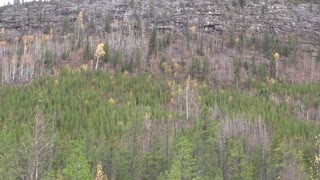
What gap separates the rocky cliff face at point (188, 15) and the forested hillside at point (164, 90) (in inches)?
24.4

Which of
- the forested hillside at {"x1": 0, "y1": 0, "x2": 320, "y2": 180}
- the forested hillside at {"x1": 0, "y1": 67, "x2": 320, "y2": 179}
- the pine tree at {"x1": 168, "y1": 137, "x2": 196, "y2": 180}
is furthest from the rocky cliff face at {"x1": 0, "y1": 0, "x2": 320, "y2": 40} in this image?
the pine tree at {"x1": 168, "y1": 137, "x2": 196, "y2": 180}

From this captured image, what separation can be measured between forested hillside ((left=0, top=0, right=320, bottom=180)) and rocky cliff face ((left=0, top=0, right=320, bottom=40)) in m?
0.62

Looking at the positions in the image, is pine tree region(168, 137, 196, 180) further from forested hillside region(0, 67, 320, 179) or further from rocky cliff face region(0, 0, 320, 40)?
rocky cliff face region(0, 0, 320, 40)

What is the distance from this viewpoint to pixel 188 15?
183375 mm

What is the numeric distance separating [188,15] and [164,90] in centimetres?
7872

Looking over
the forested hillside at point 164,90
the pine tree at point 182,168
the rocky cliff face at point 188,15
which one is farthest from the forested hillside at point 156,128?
the rocky cliff face at point 188,15

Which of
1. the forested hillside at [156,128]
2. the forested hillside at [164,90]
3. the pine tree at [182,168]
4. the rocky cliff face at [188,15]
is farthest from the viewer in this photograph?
the rocky cliff face at [188,15]

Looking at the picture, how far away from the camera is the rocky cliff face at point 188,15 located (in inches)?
6909

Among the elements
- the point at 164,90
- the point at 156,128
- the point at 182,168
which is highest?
the point at 182,168

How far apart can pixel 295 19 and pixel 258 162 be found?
144m

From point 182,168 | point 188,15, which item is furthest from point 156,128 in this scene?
point 188,15

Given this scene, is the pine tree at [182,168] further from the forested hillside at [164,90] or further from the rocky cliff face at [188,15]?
the rocky cliff face at [188,15]

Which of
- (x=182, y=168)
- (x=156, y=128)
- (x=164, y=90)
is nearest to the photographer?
(x=182, y=168)

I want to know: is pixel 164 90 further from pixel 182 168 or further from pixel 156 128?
pixel 182 168
